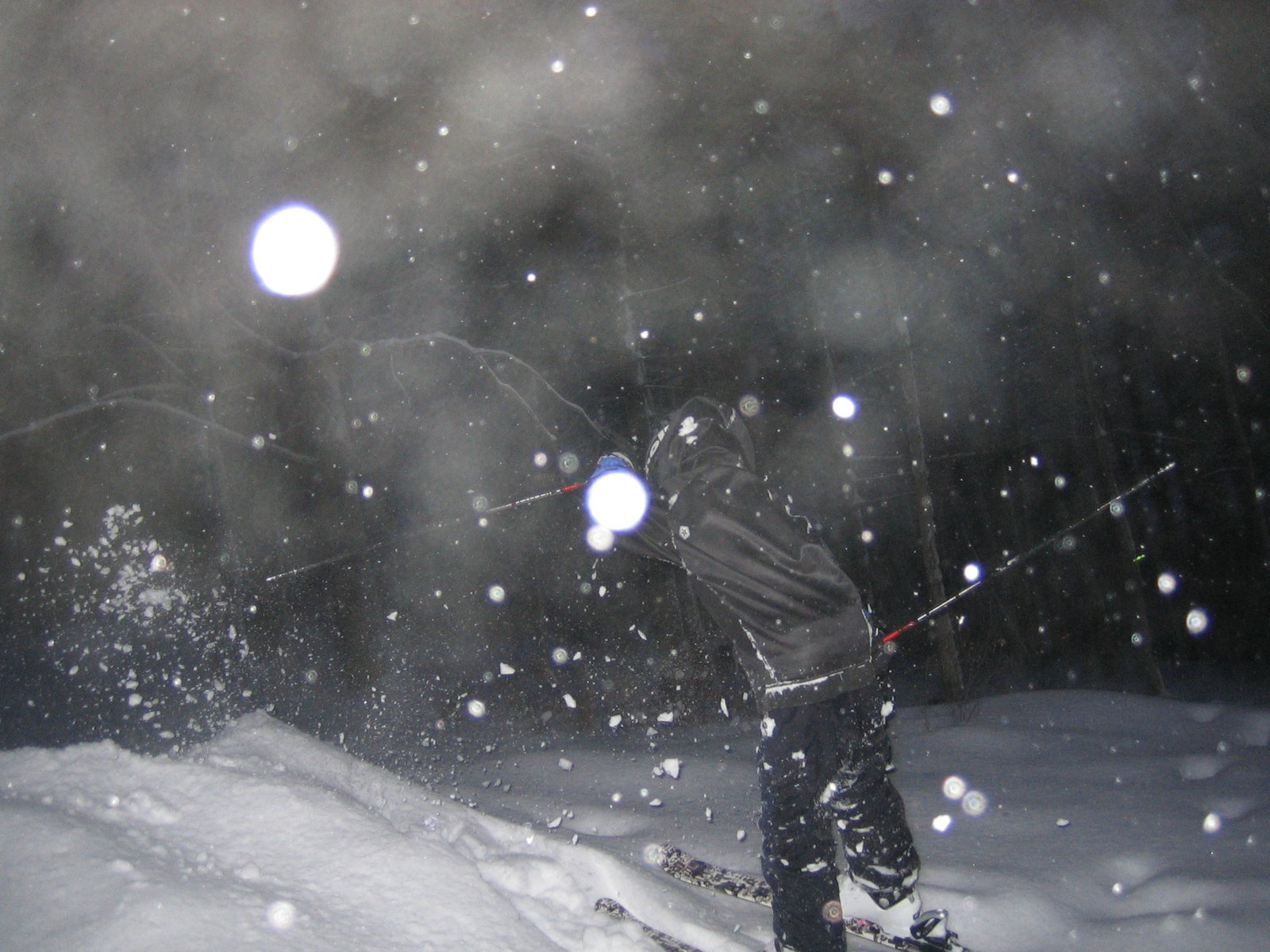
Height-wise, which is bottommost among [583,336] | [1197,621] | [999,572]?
[999,572]

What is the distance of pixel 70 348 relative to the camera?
3305 millimetres

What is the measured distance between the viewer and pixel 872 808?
1954 mm

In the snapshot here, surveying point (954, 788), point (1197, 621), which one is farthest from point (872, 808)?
point (1197, 621)

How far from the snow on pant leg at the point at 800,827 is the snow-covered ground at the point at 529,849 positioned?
17 centimetres

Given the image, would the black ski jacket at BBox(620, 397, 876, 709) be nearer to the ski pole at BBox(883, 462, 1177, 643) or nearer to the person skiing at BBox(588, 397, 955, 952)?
the person skiing at BBox(588, 397, 955, 952)

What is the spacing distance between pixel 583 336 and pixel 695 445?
2.94 metres

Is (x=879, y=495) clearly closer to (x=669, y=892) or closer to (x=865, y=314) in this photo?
(x=865, y=314)

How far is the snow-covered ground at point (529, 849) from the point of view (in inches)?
56.4

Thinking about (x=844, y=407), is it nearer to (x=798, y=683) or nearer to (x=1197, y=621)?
(x=1197, y=621)

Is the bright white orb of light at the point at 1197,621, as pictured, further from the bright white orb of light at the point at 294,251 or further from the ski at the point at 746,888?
the bright white orb of light at the point at 294,251

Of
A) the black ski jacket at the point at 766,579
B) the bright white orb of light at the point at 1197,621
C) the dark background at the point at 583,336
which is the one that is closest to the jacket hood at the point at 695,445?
the black ski jacket at the point at 766,579

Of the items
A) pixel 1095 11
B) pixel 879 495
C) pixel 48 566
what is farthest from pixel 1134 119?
pixel 48 566

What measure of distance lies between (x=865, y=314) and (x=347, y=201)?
11.9 feet

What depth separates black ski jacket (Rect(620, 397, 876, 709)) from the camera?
6.11 feet
